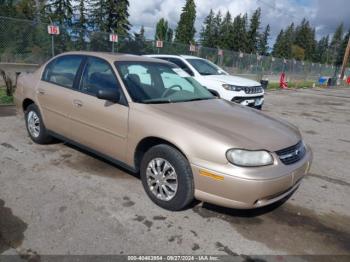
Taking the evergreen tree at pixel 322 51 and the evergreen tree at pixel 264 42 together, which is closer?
the evergreen tree at pixel 264 42

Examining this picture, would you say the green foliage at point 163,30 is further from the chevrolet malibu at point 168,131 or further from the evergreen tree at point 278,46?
the chevrolet malibu at point 168,131

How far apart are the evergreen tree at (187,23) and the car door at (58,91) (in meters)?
71.1

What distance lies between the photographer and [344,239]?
3236 mm

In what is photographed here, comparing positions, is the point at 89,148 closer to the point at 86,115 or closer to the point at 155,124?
the point at 86,115

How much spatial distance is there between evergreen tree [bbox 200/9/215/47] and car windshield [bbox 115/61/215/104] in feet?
257

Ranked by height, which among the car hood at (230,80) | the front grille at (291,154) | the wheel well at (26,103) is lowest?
the wheel well at (26,103)

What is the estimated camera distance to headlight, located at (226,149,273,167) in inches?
118

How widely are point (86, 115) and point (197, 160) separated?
1779mm

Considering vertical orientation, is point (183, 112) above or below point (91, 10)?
below

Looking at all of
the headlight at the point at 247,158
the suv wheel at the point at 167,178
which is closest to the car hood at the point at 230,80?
the suv wheel at the point at 167,178

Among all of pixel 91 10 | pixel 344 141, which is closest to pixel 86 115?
pixel 344 141

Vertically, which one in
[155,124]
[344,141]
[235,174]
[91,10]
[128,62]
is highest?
[91,10]

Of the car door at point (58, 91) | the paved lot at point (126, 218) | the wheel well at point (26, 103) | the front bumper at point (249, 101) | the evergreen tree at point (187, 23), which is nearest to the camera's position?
the paved lot at point (126, 218)

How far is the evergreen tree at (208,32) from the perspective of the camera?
8038 cm
